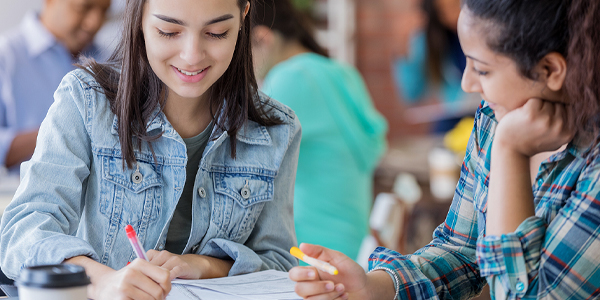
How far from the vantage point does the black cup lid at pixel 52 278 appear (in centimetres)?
66

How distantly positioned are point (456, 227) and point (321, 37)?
319 cm

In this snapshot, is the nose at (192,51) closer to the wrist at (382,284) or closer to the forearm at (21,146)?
the wrist at (382,284)

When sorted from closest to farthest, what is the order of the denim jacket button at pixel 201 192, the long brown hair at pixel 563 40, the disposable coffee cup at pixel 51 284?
the disposable coffee cup at pixel 51 284, the long brown hair at pixel 563 40, the denim jacket button at pixel 201 192

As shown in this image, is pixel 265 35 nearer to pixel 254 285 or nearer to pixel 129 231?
pixel 254 285

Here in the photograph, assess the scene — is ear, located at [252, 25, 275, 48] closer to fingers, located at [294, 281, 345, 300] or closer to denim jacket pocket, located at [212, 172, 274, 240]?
denim jacket pocket, located at [212, 172, 274, 240]

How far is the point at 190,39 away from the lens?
103 cm

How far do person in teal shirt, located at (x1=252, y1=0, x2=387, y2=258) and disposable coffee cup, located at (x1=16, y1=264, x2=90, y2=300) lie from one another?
1.33 m

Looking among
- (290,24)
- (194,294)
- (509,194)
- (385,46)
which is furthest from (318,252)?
(385,46)

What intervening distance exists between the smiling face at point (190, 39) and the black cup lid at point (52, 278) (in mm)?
470

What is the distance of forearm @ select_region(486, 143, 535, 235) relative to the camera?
2.75ft

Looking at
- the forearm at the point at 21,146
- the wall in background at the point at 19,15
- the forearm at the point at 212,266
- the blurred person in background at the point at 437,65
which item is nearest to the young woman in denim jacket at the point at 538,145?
the forearm at the point at 212,266

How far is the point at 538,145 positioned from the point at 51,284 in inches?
26.7

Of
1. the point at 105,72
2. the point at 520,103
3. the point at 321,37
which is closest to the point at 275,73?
the point at 105,72

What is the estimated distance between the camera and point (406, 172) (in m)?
3.22
